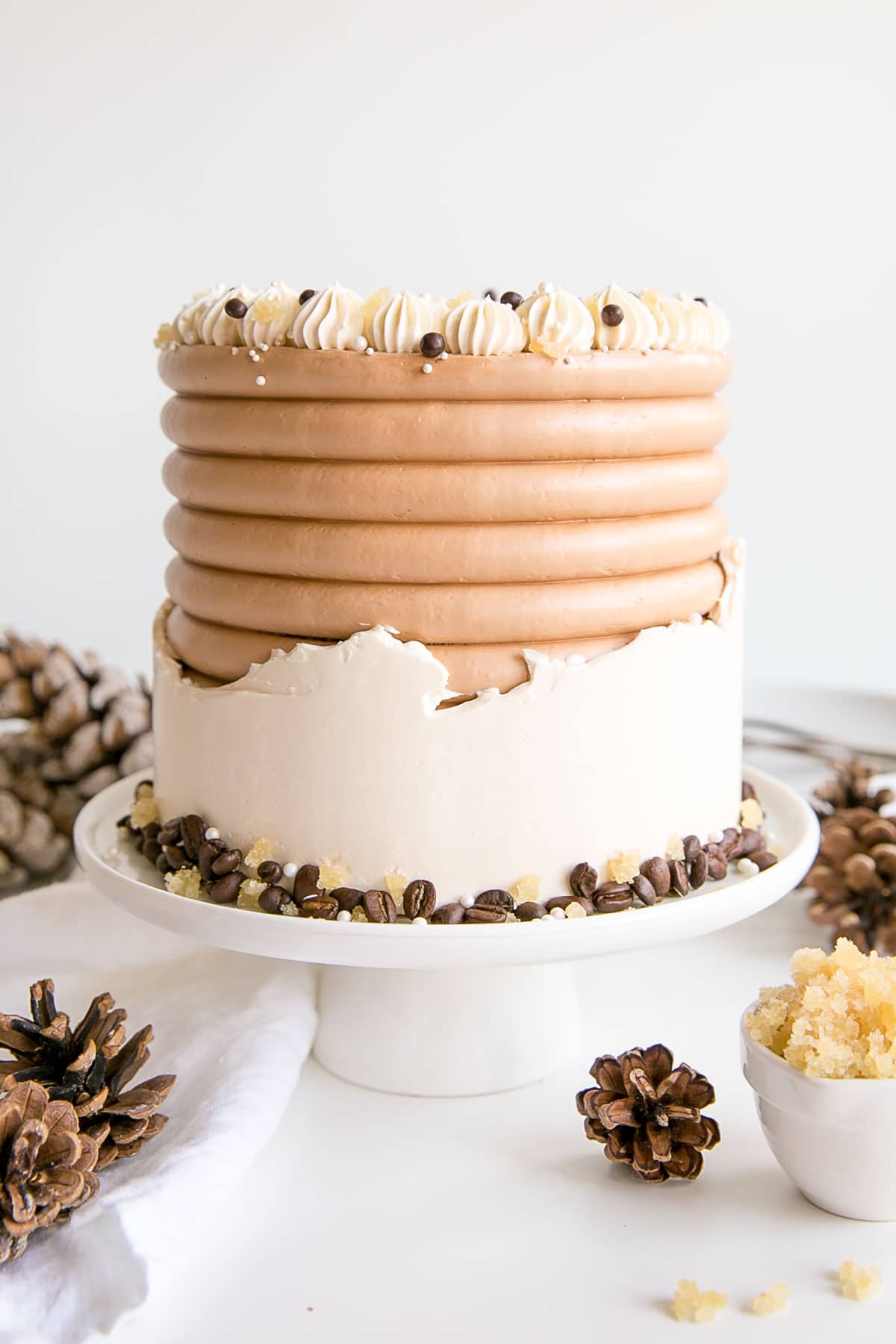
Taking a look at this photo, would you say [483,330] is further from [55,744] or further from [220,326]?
[55,744]

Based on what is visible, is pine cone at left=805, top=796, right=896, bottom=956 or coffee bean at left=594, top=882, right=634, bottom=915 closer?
coffee bean at left=594, top=882, right=634, bottom=915

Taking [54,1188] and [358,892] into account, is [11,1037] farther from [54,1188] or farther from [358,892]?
[358,892]

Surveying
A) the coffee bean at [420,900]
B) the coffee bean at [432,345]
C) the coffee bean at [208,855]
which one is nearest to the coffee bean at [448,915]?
the coffee bean at [420,900]

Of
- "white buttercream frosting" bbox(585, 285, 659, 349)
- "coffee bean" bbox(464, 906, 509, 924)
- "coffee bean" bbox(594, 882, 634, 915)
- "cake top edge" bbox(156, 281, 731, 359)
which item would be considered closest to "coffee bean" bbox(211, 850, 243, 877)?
"coffee bean" bbox(464, 906, 509, 924)

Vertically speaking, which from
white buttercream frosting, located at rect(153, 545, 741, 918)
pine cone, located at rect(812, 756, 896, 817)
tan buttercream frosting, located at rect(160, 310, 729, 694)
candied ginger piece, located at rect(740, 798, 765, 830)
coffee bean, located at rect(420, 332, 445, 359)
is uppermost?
coffee bean, located at rect(420, 332, 445, 359)

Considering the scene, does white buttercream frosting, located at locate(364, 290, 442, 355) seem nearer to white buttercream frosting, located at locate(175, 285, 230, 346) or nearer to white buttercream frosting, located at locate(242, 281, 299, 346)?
white buttercream frosting, located at locate(242, 281, 299, 346)

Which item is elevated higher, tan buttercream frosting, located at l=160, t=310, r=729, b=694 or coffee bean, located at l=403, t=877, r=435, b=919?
tan buttercream frosting, located at l=160, t=310, r=729, b=694

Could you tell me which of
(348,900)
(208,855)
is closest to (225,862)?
(208,855)
